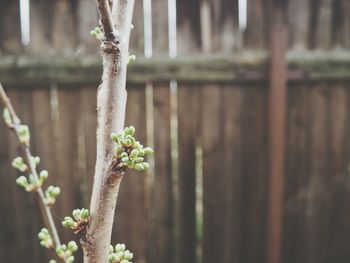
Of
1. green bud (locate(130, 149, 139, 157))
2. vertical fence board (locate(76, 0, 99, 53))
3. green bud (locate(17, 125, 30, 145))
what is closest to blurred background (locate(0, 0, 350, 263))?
vertical fence board (locate(76, 0, 99, 53))

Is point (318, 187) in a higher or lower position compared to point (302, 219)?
higher

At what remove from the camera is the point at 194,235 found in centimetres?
234

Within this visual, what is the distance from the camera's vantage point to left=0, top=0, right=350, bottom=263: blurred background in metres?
2.17

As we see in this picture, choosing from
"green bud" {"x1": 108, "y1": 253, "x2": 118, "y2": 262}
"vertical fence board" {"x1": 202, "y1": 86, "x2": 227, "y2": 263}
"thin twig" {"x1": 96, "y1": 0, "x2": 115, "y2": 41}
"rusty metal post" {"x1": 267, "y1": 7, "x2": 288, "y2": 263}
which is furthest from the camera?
"vertical fence board" {"x1": 202, "y1": 86, "x2": 227, "y2": 263}

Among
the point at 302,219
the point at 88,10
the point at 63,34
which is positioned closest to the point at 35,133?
the point at 63,34

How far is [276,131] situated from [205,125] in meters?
0.37

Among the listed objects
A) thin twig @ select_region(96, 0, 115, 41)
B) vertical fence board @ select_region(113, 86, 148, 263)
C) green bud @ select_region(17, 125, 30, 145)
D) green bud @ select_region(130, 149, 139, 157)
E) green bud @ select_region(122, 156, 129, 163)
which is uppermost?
thin twig @ select_region(96, 0, 115, 41)

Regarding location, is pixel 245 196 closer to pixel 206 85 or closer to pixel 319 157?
pixel 319 157

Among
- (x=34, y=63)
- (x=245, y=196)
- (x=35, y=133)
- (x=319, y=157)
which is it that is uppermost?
(x=34, y=63)

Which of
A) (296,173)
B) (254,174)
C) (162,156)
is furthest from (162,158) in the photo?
(296,173)

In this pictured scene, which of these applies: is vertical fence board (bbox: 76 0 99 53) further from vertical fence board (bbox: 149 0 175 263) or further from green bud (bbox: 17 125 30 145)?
green bud (bbox: 17 125 30 145)

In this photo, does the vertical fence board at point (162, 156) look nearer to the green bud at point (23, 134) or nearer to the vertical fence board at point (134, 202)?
the vertical fence board at point (134, 202)

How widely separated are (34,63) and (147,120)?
0.65 m

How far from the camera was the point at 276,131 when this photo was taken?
7.14 ft
